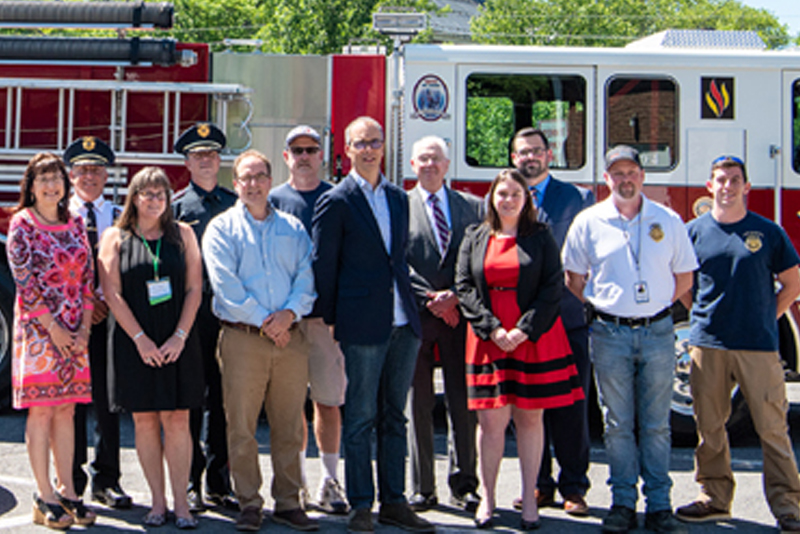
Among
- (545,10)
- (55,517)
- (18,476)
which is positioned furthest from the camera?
(545,10)

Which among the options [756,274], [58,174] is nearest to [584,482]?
[756,274]

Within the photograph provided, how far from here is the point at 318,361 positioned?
17.5ft

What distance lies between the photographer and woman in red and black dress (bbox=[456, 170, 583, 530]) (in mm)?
4848

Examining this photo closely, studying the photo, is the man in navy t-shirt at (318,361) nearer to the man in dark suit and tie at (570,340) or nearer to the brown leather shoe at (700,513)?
the man in dark suit and tie at (570,340)

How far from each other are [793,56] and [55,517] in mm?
5839

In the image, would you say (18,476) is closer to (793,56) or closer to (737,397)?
(737,397)

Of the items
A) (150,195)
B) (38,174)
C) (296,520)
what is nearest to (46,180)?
(38,174)

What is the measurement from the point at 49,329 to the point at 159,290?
23.8 inches

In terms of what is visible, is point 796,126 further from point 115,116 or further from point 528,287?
point 115,116

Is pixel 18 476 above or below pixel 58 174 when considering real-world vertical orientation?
below

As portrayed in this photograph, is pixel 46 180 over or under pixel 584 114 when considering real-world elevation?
under

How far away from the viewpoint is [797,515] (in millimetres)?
4945

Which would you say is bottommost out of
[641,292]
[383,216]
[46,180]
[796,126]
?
[641,292]

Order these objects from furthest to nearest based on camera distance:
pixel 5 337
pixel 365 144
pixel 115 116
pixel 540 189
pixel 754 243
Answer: pixel 5 337
pixel 115 116
pixel 540 189
pixel 754 243
pixel 365 144
